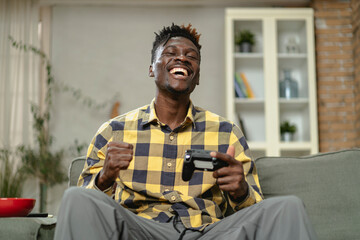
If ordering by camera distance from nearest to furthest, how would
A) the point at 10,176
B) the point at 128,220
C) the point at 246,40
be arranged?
1. the point at 128,220
2. the point at 10,176
3. the point at 246,40

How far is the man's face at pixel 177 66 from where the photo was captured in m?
1.90

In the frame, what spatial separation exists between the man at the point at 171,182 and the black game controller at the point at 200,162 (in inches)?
0.7

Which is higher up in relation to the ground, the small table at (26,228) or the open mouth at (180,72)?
the open mouth at (180,72)

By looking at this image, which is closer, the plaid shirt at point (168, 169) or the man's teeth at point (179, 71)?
→ the plaid shirt at point (168, 169)

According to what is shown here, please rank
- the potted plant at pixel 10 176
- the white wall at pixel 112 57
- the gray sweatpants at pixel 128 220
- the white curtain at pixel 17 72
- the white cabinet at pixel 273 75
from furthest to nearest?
1. the white wall at pixel 112 57
2. the white curtain at pixel 17 72
3. the white cabinet at pixel 273 75
4. the potted plant at pixel 10 176
5. the gray sweatpants at pixel 128 220

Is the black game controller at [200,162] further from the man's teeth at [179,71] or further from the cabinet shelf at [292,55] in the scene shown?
the cabinet shelf at [292,55]

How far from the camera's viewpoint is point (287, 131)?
4.34 metres

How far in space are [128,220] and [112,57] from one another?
3588 mm

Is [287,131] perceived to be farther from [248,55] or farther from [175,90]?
Answer: [175,90]

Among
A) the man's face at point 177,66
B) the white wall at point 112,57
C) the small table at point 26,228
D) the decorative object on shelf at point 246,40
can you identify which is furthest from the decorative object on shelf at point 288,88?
the small table at point 26,228

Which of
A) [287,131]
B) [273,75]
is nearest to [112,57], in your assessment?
[273,75]

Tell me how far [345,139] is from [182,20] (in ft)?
6.34

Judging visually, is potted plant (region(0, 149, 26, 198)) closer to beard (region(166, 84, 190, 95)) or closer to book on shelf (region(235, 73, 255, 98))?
book on shelf (region(235, 73, 255, 98))

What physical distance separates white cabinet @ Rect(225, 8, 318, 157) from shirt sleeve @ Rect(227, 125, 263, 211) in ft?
7.97
